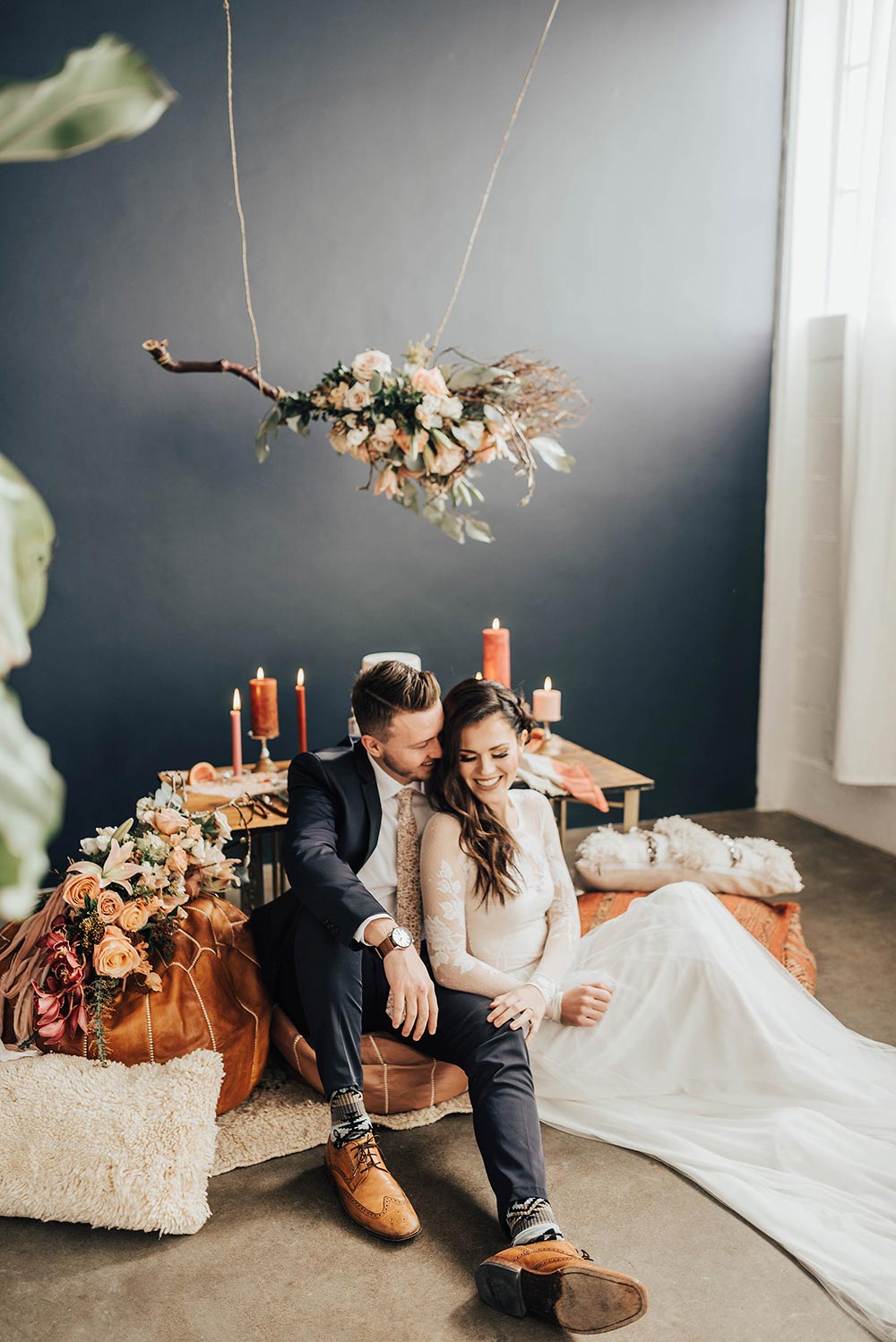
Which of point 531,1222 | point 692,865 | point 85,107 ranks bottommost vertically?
point 531,1222

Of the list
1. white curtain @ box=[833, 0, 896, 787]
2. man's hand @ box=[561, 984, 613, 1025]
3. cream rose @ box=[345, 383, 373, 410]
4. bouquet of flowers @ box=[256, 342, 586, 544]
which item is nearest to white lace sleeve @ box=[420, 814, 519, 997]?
man's hand @ box=[561, 984, 613, 1025]

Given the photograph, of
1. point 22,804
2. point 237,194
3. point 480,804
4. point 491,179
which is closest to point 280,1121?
point 480,804

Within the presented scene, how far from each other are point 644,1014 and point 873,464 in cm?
210

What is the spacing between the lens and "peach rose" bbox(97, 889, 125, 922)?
2.08 metres

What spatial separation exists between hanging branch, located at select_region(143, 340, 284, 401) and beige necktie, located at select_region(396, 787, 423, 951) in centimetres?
135

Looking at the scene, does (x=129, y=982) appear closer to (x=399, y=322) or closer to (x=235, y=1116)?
(x=235, y=1116)

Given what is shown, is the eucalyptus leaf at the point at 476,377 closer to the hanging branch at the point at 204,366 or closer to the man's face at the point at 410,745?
the hanging branch at the point at 204,366

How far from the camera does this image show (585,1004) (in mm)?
2088

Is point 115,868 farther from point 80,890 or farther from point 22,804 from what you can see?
point 22,804

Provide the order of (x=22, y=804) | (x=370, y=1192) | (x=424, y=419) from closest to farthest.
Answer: (x=22, y=804) < (x=370, y=1192) < (x=424, y=419)

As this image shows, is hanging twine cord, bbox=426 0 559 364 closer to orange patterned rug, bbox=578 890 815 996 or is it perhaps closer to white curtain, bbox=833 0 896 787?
white curtain, bbox=833 0 896 787

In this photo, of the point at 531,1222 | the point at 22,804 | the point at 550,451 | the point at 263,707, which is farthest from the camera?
the point at 550,451

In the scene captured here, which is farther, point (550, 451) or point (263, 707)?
point (550, 451)

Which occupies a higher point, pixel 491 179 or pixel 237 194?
pixel 491 179
